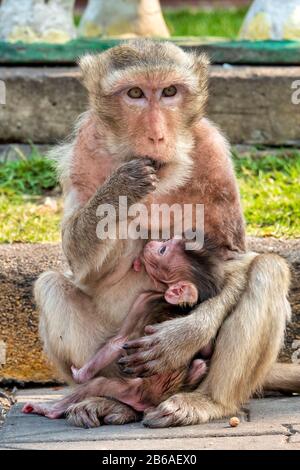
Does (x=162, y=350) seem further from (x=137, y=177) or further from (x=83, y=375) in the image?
(x=137, y=177)

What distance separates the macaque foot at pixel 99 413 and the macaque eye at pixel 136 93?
4.73 feet

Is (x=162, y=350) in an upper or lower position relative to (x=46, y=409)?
upper

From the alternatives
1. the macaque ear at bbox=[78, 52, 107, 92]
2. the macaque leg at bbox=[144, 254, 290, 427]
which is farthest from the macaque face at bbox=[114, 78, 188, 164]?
the macaque leg at bbox=[144, 254, 290, 427]

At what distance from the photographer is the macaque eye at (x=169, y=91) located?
18.8 feet

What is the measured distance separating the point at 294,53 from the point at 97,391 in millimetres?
4260

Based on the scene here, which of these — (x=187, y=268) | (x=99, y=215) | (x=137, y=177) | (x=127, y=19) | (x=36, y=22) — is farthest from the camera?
(x=127, y=19)

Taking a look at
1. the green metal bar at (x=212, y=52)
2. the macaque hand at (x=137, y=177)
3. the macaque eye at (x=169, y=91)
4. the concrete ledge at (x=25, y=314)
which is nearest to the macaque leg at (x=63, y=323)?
the macaque hand at (x=137, y=177)

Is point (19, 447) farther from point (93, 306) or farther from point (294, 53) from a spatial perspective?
point (294, 53)

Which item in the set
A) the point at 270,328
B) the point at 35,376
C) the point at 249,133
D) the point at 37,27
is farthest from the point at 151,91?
the point at 37,27

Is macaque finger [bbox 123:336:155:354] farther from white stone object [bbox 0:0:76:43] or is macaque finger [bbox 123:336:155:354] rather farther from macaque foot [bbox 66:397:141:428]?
white stone object [bbox 0:0:76:43]

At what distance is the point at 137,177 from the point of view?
554cm

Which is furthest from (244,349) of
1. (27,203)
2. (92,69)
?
(27,203)

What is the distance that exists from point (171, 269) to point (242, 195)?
2.55 metres

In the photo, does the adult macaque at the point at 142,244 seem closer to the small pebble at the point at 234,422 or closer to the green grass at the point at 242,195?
the small pebble at the point at 234,422
